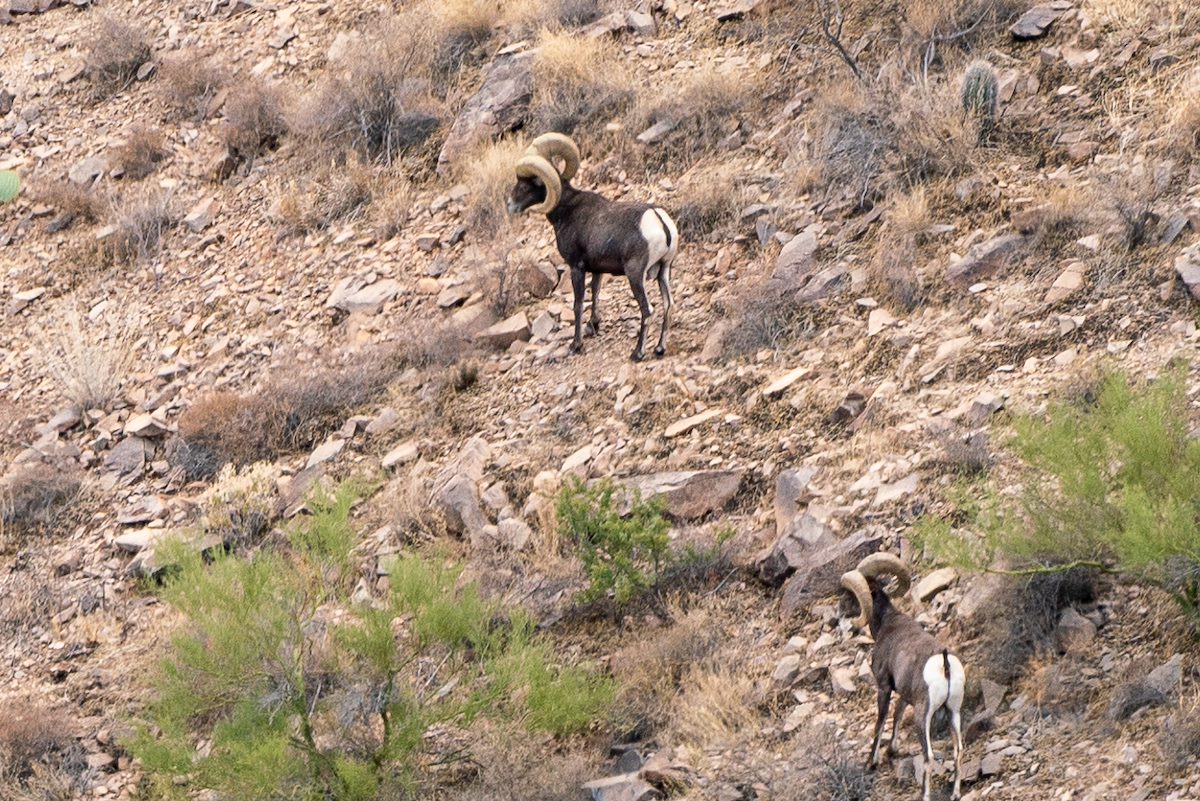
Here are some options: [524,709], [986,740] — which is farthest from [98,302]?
[986,740]

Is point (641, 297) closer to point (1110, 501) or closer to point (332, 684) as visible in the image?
point (332, 684)

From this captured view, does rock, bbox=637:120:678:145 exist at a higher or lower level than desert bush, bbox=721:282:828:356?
higher

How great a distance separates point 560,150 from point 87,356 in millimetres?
4724

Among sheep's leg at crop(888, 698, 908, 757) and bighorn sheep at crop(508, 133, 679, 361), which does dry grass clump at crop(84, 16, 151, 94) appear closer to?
bighorn sheep at crop(508, 133, 679, 361)

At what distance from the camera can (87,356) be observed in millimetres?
13531

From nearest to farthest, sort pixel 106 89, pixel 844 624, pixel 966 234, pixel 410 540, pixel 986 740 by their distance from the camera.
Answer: pixel 986 740
pixel 844 624
pixel 410 540
pixel 966 234
pixel 106 89

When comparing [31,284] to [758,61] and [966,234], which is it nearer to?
[758,61]

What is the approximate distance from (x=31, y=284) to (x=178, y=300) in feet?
6.66

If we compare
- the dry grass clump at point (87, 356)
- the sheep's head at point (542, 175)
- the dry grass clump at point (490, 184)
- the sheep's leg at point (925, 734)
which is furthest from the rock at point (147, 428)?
the sheep's leg at point (925, 734)

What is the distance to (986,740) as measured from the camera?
7.73m

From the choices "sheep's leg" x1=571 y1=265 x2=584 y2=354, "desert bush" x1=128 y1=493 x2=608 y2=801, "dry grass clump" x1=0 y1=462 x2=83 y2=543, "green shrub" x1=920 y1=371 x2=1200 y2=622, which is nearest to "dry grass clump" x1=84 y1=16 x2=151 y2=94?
"dry grass clump" x1=0 y1=462 x2=83 y2=543

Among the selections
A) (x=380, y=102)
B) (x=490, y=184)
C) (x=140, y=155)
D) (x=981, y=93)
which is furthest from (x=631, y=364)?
(x=140, y=155)

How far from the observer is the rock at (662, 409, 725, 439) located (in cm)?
1064

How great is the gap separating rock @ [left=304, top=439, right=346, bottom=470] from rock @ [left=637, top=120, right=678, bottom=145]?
3.95 m
